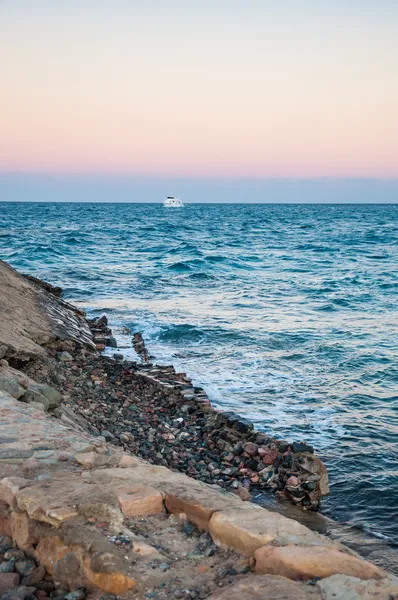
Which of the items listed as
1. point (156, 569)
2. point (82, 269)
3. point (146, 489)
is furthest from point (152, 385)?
point (82, 269)

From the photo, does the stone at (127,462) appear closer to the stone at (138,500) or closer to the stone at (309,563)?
the stone at (138,500)

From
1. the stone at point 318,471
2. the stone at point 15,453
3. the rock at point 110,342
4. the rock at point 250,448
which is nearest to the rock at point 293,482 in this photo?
the stone at point 318,471

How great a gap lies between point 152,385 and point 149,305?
10058 millimetres

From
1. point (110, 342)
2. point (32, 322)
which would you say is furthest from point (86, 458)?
point (110, 342)

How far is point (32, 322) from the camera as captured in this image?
40.1ft

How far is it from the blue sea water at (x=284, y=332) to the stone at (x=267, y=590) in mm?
4235

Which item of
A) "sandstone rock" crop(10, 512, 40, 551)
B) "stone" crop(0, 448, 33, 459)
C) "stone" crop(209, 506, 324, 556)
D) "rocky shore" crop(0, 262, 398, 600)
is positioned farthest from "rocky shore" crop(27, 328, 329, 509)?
"sandstone rock" crop(10, 512, 40, 551)

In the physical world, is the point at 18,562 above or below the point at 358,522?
above

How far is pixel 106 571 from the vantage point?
10.5 ft

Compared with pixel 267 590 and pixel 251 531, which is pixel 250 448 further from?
pixel 267 590

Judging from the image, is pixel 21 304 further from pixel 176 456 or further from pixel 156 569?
pixel 156 569

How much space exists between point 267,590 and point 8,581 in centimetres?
149

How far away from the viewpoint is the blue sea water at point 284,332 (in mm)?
9117

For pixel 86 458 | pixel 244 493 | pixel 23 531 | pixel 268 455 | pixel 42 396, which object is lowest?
pixel 244 493
